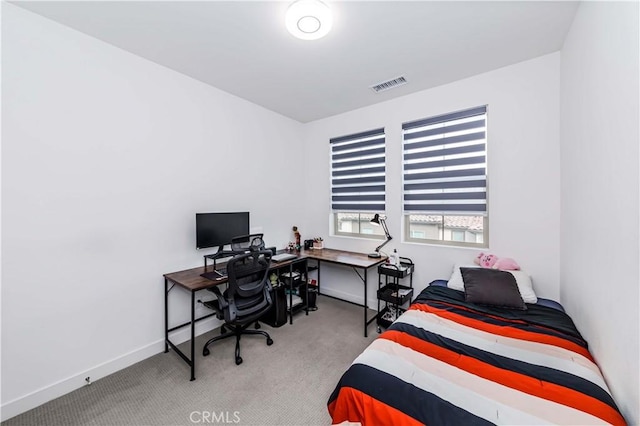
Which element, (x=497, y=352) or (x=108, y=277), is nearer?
(x=497, y=352)

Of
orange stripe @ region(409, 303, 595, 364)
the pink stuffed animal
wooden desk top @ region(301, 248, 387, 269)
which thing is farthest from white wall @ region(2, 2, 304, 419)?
the pink stuffed animal

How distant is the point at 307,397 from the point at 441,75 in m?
3.35

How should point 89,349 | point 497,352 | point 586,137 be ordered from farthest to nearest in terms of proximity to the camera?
point 89,349 → point 586,137 → point 497,352

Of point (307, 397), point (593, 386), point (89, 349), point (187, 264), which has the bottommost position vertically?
point (307, 397)

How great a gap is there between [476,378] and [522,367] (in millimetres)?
300

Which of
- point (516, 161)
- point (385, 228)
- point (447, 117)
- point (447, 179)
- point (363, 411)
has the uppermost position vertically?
point (447, 117)

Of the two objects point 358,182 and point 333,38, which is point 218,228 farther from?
point 333,38

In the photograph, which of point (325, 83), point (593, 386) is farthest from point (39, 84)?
point (593, 386)

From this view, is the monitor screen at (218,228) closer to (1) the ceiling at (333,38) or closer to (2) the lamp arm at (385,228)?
(1) the ceiling at (333,38)

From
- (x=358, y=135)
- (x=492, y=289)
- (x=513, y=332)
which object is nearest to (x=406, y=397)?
(x=513, y=332)

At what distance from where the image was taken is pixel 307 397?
196 cm

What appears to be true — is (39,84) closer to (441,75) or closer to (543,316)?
(441,75)

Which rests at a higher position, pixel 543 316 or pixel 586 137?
pixel 586 137

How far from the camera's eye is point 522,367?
1.35 m
